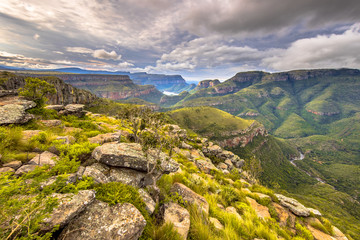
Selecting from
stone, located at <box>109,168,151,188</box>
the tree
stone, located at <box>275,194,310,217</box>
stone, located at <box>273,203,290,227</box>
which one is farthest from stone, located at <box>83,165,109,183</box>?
stone, located at <box>275,194,310,217</box>

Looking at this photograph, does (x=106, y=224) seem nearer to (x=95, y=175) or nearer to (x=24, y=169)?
(x=95, y=175)

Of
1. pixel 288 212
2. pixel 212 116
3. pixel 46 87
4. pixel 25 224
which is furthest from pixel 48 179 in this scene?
pixel 212 116

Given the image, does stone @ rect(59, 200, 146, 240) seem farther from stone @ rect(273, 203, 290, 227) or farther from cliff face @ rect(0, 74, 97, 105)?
cliff face @ rect(0, 74, 97, 105)

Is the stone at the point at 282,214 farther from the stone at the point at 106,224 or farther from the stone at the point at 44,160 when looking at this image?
the stone at the point at 44,160

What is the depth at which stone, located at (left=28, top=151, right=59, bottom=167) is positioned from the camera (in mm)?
5014

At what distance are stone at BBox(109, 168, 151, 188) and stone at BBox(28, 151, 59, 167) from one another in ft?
7.23

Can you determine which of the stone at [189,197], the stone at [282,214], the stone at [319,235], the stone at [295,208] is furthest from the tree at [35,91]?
the stone at [319,235]

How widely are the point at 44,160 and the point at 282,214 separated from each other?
16.0m

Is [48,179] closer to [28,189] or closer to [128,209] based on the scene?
[28,189]

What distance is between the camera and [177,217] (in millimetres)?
5199

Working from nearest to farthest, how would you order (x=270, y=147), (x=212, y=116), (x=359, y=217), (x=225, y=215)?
(x=225, y=215), (x=359, y=217), (x=270, y=147), (x=212, y=116)

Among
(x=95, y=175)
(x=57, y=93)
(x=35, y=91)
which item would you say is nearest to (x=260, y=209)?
(x=95, y=175)

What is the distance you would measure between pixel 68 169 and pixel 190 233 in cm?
508

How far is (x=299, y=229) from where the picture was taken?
9.07 metres
